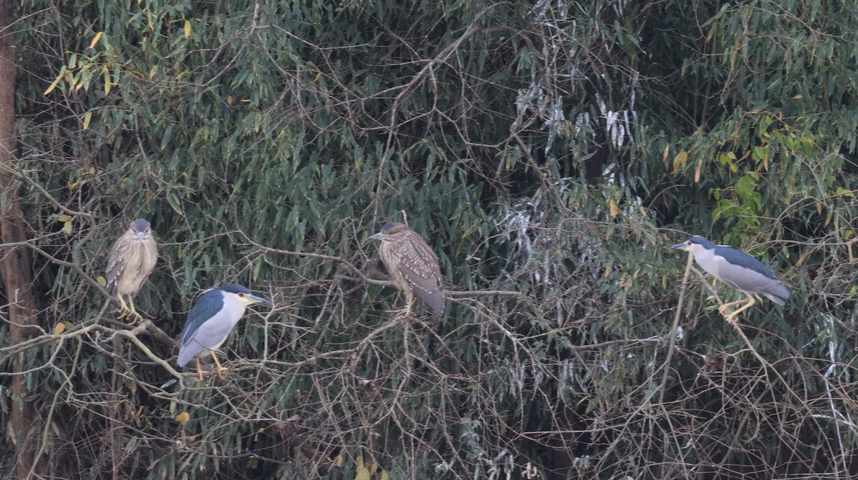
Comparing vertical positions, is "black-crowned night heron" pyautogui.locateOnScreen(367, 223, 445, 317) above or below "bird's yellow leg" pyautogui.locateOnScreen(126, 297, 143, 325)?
above

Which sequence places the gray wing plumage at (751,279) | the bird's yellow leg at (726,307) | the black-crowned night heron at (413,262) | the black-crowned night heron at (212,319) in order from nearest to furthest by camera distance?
the black-crowned night heron at (212,319) < the gray wing plumage at (751,279) < the bird's yellow leg at (726,307) < the black-crowned night heron at (413,262)

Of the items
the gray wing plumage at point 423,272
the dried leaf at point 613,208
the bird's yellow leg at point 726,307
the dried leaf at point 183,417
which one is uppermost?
the dried leaf at point 613,208

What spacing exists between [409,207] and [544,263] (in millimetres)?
756

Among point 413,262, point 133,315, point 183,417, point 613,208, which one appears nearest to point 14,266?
point 133,315

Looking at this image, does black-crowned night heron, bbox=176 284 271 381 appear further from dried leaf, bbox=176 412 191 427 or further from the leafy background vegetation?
dried leaf, bbox=176 412 191 427

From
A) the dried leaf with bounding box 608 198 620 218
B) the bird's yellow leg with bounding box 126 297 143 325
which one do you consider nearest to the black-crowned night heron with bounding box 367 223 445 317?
the dried leaf with bounding box 608 198 620 218

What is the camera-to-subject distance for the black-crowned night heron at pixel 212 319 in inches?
157

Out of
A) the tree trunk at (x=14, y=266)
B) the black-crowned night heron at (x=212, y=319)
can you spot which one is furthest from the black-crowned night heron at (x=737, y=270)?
the tree trunk at (x=14, y=266)

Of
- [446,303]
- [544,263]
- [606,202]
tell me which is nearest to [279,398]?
[446,303]

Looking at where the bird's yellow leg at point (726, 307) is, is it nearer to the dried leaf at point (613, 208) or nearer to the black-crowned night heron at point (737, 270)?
the black-crowned night heron at point (737, 270)

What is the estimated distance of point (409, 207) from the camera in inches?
185

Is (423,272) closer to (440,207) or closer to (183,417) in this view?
(440,207)

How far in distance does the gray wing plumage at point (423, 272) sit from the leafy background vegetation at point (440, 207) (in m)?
0.10

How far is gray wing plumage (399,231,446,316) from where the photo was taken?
14.3 feet
